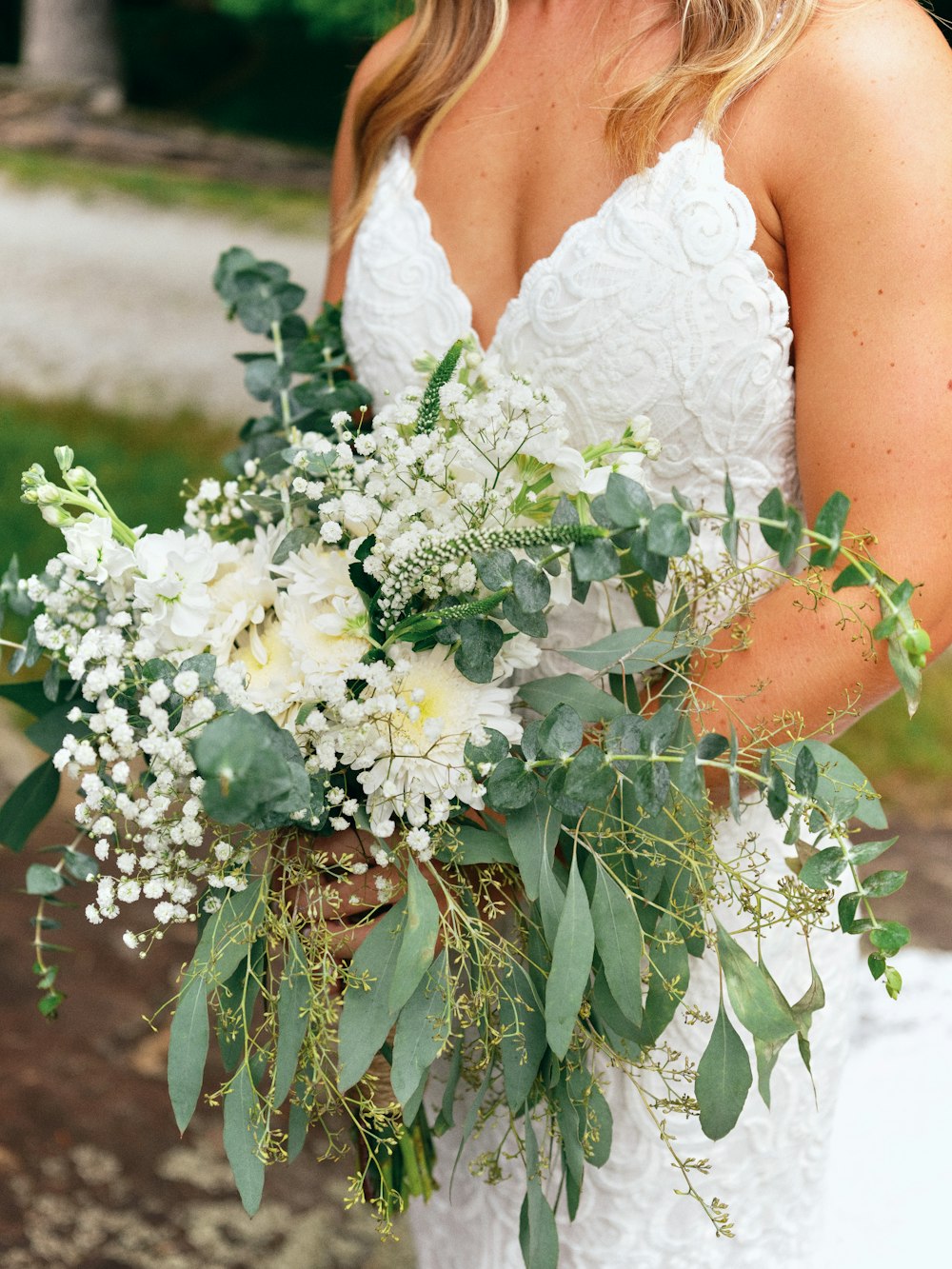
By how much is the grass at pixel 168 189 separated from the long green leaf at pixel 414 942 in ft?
24.2

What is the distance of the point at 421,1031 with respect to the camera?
117 cm

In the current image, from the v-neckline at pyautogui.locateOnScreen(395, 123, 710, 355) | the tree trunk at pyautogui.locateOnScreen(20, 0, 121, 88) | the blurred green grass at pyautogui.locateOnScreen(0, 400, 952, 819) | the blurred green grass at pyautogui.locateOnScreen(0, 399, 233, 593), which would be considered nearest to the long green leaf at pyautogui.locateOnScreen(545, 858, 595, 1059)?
the v-neckline at pyautogui.locateOnScreen(395, 123, 710, 355)

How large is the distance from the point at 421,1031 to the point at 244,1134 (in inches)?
7.7

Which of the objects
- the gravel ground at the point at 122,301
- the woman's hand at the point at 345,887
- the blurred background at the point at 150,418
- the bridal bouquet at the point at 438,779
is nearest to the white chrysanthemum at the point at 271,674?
the bridal bouquet at the point at 438,779

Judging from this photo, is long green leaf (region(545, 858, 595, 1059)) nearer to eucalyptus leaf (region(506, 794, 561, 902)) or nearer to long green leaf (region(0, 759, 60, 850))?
eucalyptus leaf (region(506, 794, 561, 902))

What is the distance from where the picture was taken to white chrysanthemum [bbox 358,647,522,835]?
1152mm

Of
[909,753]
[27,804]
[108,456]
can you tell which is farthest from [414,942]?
[108,456]

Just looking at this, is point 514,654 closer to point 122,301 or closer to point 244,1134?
point 244,1134

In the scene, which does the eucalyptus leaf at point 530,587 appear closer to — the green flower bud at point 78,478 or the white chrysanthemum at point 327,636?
the white chrysanthemum at point 327,636

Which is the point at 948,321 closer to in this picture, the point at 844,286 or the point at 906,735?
the point at 844,286

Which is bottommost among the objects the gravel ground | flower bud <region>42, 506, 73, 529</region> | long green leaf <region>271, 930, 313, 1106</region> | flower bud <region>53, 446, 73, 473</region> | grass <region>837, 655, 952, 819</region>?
grass <region>837, 655, 952, 819</region>

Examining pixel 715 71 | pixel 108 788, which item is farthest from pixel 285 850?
pixel 715 71

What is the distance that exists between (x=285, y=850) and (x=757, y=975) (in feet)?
1.54

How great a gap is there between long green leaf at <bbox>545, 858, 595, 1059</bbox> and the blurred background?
959 mm
